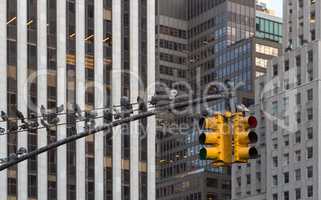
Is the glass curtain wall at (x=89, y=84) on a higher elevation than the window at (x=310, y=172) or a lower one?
higher

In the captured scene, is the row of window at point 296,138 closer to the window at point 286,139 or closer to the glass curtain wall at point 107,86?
the window at point 286,139

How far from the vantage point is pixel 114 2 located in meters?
102

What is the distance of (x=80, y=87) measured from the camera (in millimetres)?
98812

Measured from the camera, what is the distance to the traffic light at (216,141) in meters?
29.8

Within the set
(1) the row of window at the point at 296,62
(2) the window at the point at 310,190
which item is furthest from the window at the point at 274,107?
(2) the window at the point at 310,190

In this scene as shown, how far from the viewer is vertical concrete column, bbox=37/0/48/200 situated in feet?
313

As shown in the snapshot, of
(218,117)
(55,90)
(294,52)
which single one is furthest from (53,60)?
(294,52)

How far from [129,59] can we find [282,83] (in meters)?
87.5

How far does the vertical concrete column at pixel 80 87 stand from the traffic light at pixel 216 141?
65.7 metres

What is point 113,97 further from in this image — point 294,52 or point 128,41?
point 294,52

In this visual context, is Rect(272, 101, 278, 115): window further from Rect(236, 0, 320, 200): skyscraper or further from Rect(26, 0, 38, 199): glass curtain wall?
Rect(26, 0, 38, 199): glass curtain wall

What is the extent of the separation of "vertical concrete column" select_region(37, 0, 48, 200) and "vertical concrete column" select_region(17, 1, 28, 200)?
1.20 meters

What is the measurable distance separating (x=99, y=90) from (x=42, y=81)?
5.39 metres

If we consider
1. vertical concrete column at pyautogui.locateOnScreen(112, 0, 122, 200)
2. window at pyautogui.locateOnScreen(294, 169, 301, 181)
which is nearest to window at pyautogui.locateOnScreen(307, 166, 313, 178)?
window at pyautogui.locateOnScreen(294, 169, 301, 181)
